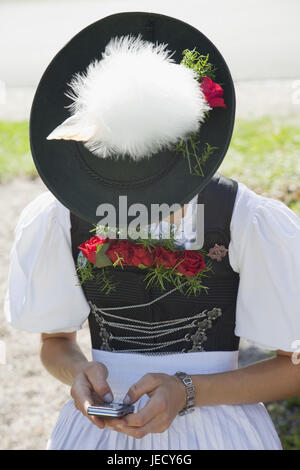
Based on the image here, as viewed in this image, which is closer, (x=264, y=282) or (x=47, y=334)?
(x=264, y=282)

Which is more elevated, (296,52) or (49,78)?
(296,52)

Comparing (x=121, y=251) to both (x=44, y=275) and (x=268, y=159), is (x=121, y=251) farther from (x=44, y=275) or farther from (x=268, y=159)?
(x=268, y=159)

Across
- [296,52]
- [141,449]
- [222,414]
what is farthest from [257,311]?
[296,52]

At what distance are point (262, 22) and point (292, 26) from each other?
0.67 metres

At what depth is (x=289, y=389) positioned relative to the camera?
69.9 inches

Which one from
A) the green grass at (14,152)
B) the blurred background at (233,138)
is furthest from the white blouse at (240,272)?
the green grass at (14,152)

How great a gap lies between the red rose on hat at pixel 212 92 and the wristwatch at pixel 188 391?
733 millimetres

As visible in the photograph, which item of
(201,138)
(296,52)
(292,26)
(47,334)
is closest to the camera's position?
(201,138)

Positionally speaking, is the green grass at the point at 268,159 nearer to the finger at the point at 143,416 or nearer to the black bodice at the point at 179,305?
the black bodice at the point at 179,305

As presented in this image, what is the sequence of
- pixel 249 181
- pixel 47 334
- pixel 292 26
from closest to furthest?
pixel 47 334, pixel 249 181, pixel 292 26

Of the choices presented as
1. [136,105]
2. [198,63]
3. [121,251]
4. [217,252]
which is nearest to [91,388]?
[121,251]

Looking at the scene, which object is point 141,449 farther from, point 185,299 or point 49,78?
point 49,78

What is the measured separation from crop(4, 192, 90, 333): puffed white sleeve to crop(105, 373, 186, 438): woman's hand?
42 cm

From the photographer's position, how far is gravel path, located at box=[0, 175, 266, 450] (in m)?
3.17
